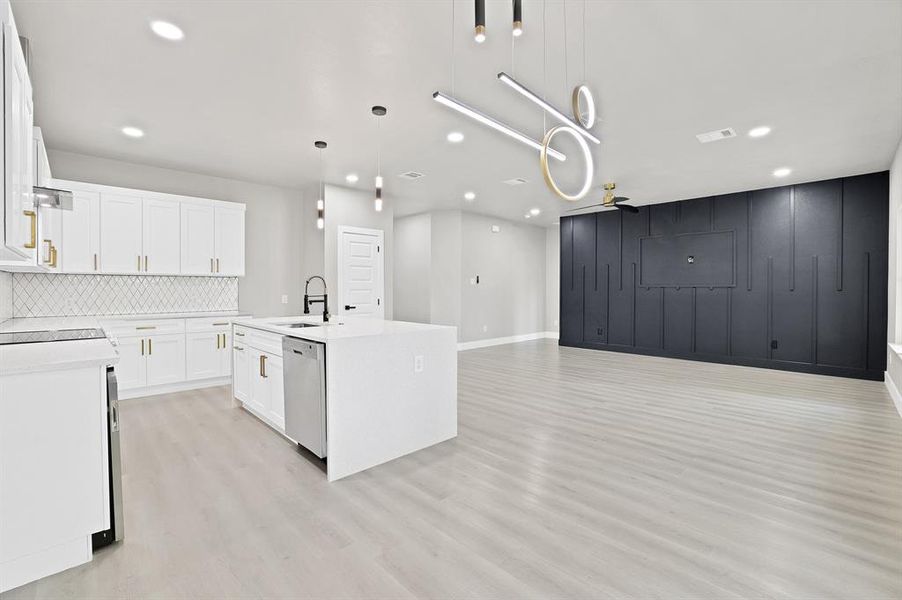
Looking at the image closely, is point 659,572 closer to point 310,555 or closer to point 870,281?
point 310,555

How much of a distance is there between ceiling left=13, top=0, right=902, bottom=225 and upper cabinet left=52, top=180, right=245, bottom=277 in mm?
524

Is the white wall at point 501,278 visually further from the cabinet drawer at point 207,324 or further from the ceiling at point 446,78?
the cabinet drawer at point 207,324

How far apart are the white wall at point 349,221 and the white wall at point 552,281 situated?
5132mm

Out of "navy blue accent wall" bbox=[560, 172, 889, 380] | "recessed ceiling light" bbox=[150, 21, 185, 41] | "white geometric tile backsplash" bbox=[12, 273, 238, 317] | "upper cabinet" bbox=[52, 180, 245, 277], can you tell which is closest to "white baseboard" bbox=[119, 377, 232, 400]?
"white geometric tile backsplash" bbox=[12, 273, 238, 317]

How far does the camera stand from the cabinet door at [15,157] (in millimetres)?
1744

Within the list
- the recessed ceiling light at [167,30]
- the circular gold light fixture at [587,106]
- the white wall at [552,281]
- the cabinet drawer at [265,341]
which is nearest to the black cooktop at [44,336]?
the cabinet drawer at [265,341]

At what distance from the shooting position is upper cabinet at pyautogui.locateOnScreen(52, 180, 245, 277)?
15.3 feet

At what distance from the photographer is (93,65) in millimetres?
3068

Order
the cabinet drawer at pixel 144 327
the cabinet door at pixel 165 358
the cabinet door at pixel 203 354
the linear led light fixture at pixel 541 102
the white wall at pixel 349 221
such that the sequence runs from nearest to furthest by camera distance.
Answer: the linear led light fixture at pixel 541 102, the cabinet drawer at pixel 144 327, the cabinet door at pixel 165 358, the cabinet door at pixel 203 354, the white wall at pixel 349 221

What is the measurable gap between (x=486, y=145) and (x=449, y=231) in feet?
13.6

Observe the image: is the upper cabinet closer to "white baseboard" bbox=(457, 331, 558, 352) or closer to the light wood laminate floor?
the light wood laminate floor

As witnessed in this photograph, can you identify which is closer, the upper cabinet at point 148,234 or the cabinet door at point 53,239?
the cabinet door at point 53,239

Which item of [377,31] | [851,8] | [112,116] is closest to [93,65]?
[112,116]

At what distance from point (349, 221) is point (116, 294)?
10.1 ft
